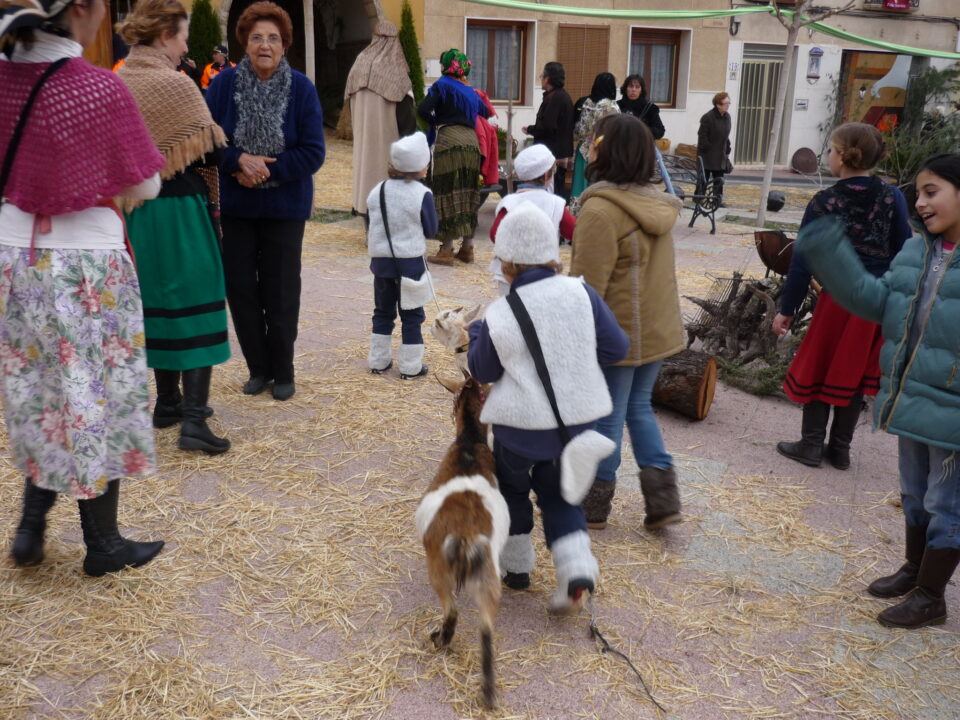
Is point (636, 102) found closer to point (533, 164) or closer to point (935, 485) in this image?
point (533, 164)

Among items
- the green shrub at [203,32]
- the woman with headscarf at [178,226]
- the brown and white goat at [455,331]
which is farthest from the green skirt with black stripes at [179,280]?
the green shrub at [203,32]

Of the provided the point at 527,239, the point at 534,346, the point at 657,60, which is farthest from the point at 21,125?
the point at 657,60

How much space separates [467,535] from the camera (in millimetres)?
2504

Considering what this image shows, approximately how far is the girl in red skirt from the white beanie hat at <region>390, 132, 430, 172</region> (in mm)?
2321

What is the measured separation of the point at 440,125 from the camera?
8.59 meters

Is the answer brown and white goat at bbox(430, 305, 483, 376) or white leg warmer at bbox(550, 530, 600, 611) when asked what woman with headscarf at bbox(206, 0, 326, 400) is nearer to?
brown and white goat at bbox(430, 305, 483, 376)

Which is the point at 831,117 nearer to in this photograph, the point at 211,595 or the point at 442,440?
the point at 442,440

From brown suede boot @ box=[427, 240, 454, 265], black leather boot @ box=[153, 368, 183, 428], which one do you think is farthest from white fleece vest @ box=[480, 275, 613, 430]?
brown suede boot @ box=[427, 240, 454, 265]

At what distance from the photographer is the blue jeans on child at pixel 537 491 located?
2822 mm

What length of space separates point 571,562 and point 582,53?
60.1 feet

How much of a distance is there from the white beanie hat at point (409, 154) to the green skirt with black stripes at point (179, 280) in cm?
155

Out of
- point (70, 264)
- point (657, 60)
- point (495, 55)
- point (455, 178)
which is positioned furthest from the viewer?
point (657, 60)

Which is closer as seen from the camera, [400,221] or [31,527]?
[31,527]

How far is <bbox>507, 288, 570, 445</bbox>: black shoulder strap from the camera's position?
2.62 meters
